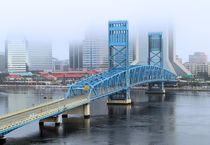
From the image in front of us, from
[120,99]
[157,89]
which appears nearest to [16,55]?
[157,89]

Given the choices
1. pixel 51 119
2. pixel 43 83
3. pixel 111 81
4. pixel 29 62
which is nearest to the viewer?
pixel 51 119

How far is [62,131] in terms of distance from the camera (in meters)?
35.0

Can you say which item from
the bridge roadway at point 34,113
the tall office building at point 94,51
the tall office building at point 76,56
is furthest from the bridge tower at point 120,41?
the tall office building at point 76,56

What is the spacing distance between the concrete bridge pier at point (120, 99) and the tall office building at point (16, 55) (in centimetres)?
11689

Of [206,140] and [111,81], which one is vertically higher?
[111,81]

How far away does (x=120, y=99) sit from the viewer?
5850 cm

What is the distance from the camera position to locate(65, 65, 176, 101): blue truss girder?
46906 millimetres

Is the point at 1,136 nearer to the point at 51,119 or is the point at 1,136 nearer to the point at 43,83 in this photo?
the point at 51,119

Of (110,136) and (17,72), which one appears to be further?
(17,72)

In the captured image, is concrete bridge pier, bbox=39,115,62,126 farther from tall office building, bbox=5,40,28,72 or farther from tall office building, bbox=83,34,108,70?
tall office building, bbox=5,40,28,72

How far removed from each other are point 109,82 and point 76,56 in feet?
418

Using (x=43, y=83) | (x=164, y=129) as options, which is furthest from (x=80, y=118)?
(x=43, y=83)

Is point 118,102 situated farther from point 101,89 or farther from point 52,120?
point 52,120

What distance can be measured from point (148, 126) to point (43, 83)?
90937mm
